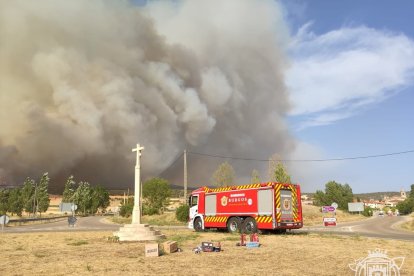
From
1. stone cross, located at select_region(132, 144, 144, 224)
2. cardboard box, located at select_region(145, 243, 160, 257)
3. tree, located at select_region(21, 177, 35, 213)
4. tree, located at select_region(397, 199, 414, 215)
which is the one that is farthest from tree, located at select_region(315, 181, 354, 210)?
cardboard box, located at select_region(145, 243, 160, 257)

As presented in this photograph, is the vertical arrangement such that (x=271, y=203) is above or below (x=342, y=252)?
above

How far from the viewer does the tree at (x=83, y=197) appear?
10400 cm

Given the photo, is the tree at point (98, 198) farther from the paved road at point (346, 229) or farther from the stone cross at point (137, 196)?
the stone cross at point (137, 196)

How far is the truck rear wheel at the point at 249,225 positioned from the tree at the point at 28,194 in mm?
82057

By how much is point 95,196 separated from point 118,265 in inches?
4085

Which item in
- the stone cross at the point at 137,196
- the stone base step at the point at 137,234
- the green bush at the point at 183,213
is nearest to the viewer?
the stone base step at the point at 137,234

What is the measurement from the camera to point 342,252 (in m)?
14.5

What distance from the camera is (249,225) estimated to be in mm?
24828

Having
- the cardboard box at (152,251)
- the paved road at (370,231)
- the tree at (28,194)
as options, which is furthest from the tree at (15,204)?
the cardboard box at (152,251)

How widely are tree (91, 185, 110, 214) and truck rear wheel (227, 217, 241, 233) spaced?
90.0 metres

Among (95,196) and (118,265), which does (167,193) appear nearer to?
(95,196)

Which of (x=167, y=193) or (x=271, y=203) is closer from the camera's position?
(x=271, y=203)

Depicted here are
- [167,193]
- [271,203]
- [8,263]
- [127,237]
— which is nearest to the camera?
[8,263]

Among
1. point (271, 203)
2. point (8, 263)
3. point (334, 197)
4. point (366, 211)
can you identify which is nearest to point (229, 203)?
point (271, 203)
